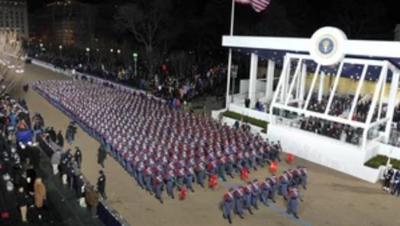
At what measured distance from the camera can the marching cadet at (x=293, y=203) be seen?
14922 mm

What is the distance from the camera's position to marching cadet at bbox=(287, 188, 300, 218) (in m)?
14.9

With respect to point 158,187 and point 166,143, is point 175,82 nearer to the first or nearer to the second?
point 166,143

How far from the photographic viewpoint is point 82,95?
3197 cm

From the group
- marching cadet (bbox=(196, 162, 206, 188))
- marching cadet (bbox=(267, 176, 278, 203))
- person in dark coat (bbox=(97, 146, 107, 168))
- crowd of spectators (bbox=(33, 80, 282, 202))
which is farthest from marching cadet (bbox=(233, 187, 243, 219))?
person in dark coat (bbox=(97, 146, 107, 168))

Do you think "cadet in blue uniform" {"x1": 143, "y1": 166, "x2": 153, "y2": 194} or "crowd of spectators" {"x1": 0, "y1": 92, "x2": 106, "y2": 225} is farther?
"cadet in blue uniform" {"x1": 143, "y1": 166, "x2": 153, "y2": 194}

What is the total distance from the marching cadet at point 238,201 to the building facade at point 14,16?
116706 mm

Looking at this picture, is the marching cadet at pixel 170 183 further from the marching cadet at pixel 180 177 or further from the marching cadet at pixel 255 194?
the marching cadet at pixel 255 194

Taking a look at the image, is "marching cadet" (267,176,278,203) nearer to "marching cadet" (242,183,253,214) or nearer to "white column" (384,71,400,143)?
"marching cadet" (242,183,253,214)

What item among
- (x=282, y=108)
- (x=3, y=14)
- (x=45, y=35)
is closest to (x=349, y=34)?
(x=282, y=108)

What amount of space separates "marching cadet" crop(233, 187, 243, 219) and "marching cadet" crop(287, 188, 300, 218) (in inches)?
71.2

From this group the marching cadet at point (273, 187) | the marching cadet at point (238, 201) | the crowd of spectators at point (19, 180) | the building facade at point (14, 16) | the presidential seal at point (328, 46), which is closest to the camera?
the crowd of spectators at point (19, 180)

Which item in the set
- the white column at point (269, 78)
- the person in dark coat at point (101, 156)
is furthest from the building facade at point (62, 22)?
the person in dark coat at point (101, 156)

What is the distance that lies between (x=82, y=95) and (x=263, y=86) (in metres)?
15.7

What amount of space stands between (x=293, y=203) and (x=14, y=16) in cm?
12157
